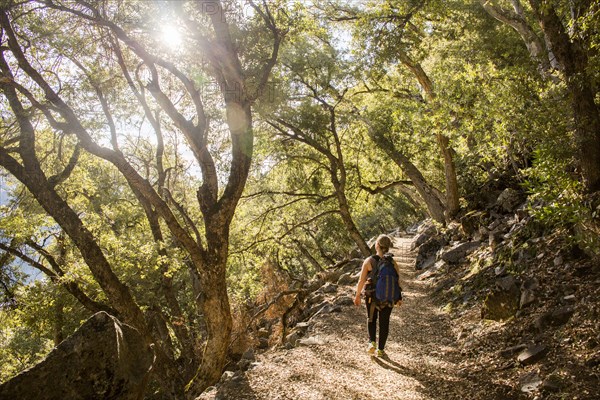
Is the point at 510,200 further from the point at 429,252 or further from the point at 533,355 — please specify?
the point at 533,355

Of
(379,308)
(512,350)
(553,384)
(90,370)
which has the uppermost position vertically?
(90,370)

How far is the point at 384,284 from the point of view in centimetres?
559

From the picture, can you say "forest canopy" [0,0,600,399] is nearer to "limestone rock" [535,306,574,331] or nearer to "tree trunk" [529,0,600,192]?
"tree trunk" [529,0,600,192]

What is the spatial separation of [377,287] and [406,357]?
140cm

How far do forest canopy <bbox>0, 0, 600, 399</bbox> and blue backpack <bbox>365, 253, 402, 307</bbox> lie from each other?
7.87ft

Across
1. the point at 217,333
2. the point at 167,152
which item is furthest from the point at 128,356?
the point at 167,152

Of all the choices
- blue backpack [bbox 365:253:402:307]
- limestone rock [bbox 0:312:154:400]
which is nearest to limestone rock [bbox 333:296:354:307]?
blue backpack [bbox 365:253:402:307]

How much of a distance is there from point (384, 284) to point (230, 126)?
406 centimetres

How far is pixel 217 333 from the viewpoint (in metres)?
6.82

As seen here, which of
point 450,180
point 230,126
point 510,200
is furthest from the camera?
point 450,180

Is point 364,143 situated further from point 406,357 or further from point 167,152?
point 406,357

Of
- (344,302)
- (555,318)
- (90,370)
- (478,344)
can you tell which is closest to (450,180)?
(344,302)

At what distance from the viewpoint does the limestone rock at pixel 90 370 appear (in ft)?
9.76

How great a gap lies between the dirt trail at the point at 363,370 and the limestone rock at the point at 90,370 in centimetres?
173
